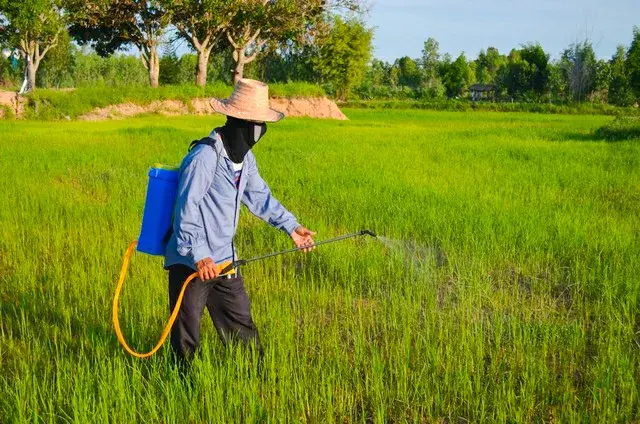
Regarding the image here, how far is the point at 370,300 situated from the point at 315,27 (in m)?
24.6

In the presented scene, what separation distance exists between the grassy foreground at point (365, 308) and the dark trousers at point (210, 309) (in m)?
0.09

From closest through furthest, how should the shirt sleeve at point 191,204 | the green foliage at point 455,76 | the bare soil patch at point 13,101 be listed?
the shirt sleeve at point 191,204, the bare soil patch at point 13,101, the green foliage at point 455,76

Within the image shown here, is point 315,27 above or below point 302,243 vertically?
above

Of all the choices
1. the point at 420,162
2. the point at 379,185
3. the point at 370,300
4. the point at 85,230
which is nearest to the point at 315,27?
the point at 420,162

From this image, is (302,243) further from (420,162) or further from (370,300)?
(420,162)

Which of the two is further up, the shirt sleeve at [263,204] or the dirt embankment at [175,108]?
the dirt embankment at [175,108]

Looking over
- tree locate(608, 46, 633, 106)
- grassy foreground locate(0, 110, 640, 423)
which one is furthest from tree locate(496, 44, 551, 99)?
grassy foreground locate(0, 110, 640, 423)

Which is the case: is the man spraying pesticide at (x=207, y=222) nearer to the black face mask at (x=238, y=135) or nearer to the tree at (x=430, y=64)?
the black face mask at (x=238, y=135)

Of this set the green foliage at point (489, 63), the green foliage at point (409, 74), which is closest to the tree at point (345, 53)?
the green foliage at point (409, 74)

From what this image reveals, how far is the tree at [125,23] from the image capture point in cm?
2414

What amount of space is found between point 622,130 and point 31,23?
23343 millimetres

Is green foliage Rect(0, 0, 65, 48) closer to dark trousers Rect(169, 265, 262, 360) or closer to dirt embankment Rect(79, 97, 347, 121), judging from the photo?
dirt embankment Rect(79, 97, 347, 121)

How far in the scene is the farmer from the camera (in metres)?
2.53

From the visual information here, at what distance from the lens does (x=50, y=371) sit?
289cm
